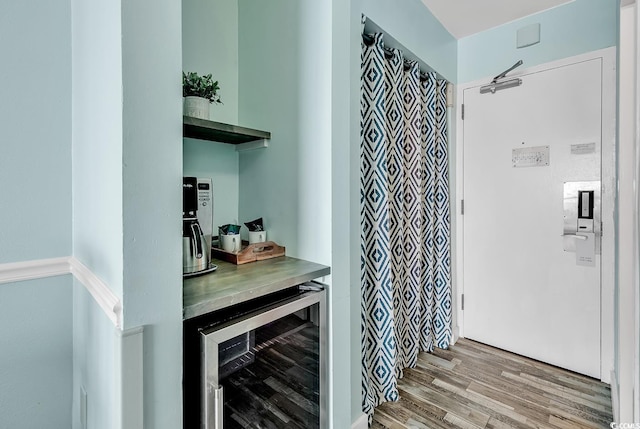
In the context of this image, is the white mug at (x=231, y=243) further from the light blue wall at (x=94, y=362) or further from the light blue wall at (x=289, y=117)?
the light blue wall at (x=94, y=362)

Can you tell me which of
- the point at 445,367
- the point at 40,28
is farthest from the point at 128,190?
the point at 445,367

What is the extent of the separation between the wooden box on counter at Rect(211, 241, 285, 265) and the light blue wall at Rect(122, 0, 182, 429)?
46 cm

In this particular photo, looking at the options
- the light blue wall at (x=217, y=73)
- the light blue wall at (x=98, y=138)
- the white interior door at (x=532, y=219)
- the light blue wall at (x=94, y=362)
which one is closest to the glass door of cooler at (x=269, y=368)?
the light blue wall at (x=94, y=362)

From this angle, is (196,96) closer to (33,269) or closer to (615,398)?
(33,269)

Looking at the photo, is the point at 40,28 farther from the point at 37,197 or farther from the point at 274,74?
the point at 274,74

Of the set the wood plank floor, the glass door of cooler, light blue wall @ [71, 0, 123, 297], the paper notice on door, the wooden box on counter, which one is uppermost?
light blue wall @ [71, 0, 123, 297]

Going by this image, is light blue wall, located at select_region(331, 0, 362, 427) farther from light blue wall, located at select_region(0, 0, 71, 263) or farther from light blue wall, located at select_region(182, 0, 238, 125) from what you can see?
light blue wall, located at select_region(0, 0, 71, 263)

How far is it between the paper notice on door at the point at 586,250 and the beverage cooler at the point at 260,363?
197 centimetres

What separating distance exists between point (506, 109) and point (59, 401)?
3.13 metres

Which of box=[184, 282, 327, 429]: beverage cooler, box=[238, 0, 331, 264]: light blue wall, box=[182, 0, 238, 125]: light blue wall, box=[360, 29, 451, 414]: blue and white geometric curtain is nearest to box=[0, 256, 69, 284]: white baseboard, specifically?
box=[184, 282, 327, 429]: beverage cooler

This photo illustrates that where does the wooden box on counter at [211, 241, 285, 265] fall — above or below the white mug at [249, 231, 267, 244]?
below

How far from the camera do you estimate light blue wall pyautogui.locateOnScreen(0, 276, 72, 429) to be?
1050 millimetres

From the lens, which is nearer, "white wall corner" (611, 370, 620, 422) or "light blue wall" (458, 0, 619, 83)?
"white wall corner" (611, 370, 620, 422)

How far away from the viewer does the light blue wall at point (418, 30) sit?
1744 mm
